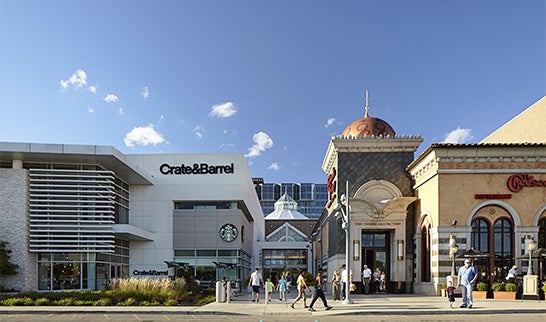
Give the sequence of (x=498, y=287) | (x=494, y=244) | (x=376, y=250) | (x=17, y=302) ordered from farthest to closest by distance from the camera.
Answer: (x=376, y=250) → (x=494, y=244) → (x=498, y=287) → (x=17, y=302)

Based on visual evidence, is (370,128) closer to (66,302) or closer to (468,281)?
(468,281)

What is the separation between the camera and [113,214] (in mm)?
36469

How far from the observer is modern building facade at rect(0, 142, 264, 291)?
31328 mm

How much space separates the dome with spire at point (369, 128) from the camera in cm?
3294

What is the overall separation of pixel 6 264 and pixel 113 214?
26.7 feet

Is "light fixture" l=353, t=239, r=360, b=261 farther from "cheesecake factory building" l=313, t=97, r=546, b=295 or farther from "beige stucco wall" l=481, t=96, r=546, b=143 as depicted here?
"beige stucco wall" l=481, t=96, r=546, b=143

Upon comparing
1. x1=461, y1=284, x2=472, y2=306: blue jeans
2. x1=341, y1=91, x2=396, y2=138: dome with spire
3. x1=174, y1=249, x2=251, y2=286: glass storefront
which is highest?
x1=341, y1=91, x2=396, y2=138: dome with spire

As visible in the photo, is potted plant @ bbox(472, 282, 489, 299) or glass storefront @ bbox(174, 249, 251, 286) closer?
potted plant @ bbox(472, 282, 489, 299)

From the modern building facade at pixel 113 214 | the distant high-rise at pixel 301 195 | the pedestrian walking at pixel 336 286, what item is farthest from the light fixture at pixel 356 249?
the distant high-rise at pixel 301 195

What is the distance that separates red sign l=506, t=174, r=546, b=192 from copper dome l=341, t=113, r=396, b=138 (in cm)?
907

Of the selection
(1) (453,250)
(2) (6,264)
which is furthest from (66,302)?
(1) (453,250)

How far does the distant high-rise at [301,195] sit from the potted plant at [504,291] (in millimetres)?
163326

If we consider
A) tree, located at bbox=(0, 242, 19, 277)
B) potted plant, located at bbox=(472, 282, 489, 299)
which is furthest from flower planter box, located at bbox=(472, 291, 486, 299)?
tree, located at bbox=(0, 242, 19, 277)

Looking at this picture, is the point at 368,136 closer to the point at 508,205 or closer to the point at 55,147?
the point at 508,205
